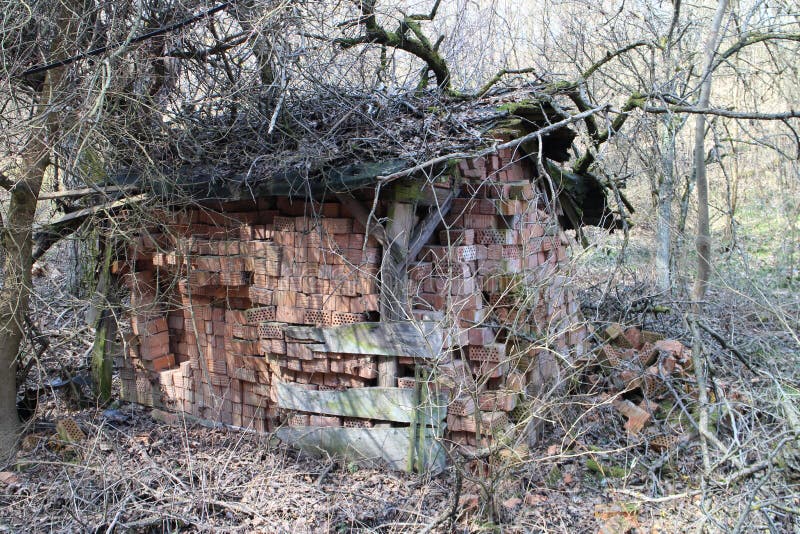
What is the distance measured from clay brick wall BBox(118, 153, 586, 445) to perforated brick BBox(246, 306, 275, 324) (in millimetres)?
13

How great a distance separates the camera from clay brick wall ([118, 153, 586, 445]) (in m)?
5.06

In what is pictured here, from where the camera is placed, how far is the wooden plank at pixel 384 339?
485 centimetres

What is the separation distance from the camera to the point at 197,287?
621cm

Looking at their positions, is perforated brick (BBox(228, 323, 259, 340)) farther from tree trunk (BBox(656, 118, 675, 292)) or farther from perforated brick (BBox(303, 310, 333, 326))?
tree trunk (BBox(656, 118, 675, 292))

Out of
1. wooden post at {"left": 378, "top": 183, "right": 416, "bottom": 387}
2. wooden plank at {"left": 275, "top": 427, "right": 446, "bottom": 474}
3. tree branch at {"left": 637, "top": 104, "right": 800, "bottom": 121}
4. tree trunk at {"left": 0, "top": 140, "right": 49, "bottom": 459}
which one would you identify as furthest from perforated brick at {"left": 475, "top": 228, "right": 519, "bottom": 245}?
tree trunk at {"left": 0, "top": 140, "right": 49, "bottom": 459}

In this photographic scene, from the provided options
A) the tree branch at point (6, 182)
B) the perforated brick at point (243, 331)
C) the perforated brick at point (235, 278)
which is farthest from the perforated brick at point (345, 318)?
the tree branch at point (6, 182)

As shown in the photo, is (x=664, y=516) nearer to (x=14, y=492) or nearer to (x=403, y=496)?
(x=403, y=496)

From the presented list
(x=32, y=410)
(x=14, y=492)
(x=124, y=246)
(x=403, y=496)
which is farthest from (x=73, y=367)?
(x=403, y=496)

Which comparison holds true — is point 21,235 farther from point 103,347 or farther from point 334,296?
point 334,296

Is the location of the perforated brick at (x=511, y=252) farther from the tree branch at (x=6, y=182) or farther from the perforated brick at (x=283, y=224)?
the tree branch at (x=6, y=182)

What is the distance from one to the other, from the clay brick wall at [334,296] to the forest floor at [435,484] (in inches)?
19.2

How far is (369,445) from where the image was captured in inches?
202

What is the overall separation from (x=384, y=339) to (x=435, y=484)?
119 centimetres

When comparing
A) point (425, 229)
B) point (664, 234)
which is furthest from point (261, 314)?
point (664, 234)
